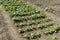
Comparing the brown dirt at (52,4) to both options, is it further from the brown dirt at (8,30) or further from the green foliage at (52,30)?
the brown dirt at (8,30)

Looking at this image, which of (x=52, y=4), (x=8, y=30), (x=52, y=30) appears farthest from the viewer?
(x=52, y=4)

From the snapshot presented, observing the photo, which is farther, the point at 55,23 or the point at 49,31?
the point at 55,23

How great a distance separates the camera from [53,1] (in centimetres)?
2809

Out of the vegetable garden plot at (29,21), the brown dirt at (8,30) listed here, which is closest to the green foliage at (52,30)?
the vegetable garden plot at (29,21)

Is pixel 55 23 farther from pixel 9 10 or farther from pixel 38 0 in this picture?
pixel 38 0

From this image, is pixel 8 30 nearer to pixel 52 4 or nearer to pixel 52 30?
pixel 52 30

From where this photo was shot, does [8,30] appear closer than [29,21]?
Yes

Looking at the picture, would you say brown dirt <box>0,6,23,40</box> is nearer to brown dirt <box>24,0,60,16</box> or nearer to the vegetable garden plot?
the vegetable garden plot

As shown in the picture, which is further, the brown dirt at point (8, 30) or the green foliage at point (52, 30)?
the green foliage at point (52, 30)

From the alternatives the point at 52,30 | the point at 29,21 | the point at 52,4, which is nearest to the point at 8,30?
the point at 29,21

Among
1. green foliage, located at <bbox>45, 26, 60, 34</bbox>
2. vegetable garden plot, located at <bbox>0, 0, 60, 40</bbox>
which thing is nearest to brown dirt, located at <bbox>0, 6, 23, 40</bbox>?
vegetable garden plot, located at <bbox>0, 0, 60, 40</bbox>

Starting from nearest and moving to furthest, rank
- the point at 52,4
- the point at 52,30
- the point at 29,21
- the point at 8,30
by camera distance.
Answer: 1. the point at 52,30
2. the point at 8,30
3. the point at 29,21
4. the point at 52,4

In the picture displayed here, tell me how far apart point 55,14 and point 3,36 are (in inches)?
299

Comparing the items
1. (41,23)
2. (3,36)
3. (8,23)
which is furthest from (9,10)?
(3,36)
